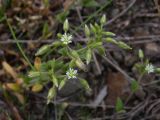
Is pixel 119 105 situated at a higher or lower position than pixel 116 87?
lower

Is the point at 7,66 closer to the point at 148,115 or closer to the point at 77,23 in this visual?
the point at 77,23

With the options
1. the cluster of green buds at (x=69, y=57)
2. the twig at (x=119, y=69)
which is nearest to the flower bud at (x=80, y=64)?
the cluster of green buds at (x=69, y=57)

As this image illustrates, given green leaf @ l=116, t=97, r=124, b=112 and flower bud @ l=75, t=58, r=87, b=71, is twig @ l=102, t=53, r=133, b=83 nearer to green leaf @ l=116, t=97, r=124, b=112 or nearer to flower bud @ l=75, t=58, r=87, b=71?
green leaf @ l=116, t=97, r=124, b=112

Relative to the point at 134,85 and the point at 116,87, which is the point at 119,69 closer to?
the point at 116,87

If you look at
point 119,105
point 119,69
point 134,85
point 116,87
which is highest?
point 119,69

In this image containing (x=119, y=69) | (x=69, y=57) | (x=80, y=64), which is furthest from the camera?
(x=119, y=69)

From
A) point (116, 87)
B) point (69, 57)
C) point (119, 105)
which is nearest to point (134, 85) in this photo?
point (119, 105)

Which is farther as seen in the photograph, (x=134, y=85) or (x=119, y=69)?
(x=119, y=69)

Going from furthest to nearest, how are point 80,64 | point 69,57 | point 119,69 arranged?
point 119,69
point 69,57
point 80,64

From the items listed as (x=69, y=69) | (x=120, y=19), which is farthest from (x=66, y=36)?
(x=120, y=19)

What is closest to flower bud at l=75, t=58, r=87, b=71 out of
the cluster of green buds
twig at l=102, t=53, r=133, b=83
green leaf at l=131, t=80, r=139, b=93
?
the cluster of green buds
